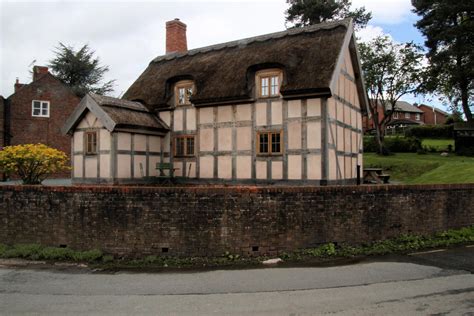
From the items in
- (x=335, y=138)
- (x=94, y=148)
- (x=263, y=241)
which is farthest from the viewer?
(x=94, y=148)

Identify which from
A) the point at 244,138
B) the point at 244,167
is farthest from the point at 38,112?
the point at 244,167

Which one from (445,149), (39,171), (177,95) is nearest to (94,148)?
(39,171)

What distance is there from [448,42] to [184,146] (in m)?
27.3

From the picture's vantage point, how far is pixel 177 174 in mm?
18328

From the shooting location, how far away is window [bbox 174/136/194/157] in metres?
18.2

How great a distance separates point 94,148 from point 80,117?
1.57 meters

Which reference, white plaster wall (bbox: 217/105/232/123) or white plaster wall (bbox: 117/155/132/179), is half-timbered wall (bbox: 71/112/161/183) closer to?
white plaster wall (bbox: 117/155/132/179)

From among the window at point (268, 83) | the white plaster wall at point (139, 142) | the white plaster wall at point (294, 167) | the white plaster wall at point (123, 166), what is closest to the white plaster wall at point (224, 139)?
the window at point (268, 83)

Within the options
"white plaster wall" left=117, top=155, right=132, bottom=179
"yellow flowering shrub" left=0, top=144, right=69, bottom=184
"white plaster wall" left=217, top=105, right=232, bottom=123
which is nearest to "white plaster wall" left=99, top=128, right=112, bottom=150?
"white plaster wall" left=117, top=155, right=132, bottom=179

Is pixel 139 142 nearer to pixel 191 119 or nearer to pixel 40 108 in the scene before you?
pixel 191 119

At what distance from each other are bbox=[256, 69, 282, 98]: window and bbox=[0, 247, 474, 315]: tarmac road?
29.5 feet

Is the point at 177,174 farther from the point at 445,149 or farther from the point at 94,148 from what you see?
the point at 445,149

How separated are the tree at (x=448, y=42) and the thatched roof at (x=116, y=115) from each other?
83.3ft

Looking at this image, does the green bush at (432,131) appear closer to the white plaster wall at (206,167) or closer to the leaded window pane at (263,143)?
the leaded window pane at (263,143)
